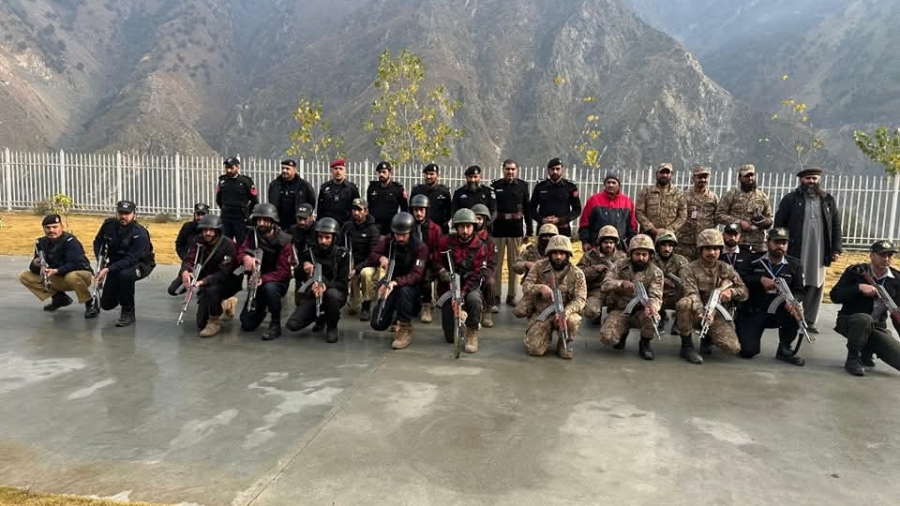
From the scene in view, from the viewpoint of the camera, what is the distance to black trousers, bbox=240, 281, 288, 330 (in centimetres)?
743

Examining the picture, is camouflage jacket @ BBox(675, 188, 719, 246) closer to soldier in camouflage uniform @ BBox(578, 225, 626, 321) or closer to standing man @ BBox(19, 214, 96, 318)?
soldier in camouflage uniform @ BBox(578, 225, 626, 321)

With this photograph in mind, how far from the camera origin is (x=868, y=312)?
665 cm

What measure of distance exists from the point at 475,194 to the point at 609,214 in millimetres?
1856

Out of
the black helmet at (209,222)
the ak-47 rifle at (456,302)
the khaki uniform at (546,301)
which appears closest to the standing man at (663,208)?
the khaki uniform at (546,301)

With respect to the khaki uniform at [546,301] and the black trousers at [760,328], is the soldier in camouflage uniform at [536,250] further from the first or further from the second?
the black trousers at [760,328]

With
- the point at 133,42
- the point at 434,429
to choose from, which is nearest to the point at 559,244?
the point at 434,429

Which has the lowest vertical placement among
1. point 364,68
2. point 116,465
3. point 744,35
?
point 116,465

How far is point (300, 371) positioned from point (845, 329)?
557 cm

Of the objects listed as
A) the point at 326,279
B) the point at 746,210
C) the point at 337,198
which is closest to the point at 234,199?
the point at 337,198

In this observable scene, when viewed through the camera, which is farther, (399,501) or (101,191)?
(101,191)

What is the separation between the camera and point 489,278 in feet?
25.0

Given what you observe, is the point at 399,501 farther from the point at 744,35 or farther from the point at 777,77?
the point at 744,35

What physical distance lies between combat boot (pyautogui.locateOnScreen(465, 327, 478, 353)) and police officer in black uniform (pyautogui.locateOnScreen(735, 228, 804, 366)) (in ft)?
9.55

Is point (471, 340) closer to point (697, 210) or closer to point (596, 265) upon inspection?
point (596, 265)
